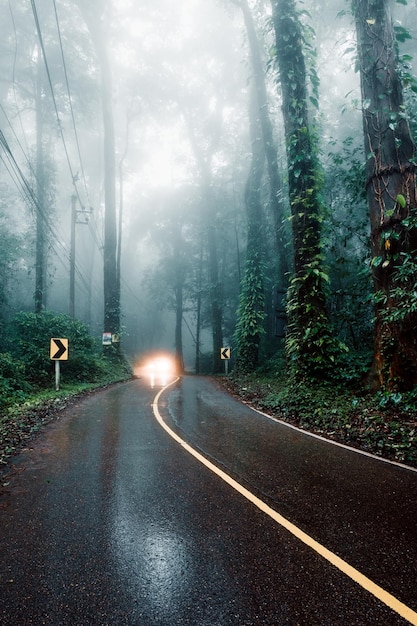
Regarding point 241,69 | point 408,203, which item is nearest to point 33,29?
point 241,69

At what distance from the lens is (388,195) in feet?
25.3

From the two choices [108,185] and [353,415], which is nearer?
[353,415]

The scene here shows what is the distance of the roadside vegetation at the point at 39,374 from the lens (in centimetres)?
743

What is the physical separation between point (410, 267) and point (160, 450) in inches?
250

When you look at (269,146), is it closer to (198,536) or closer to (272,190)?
(272,190)

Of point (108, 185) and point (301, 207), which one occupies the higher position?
point (108, 185)

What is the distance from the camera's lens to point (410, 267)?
6984 millimetres

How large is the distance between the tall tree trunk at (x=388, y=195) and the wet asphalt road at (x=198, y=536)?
9.91 feet

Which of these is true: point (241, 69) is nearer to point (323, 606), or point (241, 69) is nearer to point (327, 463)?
point (327, 463)

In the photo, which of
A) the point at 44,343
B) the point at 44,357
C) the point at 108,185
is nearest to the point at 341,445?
the point at 44,357

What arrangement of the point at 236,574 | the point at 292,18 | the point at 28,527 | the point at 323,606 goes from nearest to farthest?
the point at 323,606
the point at 236,574
the point at 28,527
the point at 292,18

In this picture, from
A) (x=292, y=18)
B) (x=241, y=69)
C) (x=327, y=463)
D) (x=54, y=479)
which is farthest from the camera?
(x=241, y=69)

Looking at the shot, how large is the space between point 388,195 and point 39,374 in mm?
13517

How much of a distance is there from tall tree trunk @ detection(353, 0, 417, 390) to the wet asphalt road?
3019 mm
